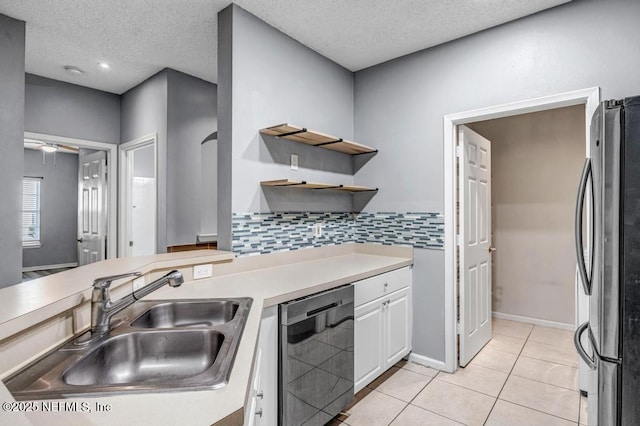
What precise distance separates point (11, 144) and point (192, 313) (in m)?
2.05

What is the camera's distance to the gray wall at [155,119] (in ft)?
10.8

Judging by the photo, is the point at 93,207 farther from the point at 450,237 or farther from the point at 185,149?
the point at 450,237

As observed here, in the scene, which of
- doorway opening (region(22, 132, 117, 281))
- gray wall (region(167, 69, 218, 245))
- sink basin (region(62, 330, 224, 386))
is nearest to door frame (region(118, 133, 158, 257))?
gray wall (region(167, 69, 218, 245))

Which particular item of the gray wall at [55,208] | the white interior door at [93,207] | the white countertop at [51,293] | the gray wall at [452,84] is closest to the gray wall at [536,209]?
the gray wall at [452,84]

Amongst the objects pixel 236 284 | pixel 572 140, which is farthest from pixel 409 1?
pixel 572 140

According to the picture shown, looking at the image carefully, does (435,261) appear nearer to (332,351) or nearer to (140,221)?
(332,351)

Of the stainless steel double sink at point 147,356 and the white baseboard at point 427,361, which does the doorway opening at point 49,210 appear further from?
the white baseboard at point 427,361

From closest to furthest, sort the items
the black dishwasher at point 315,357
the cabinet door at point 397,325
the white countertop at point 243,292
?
the white countertop at point 243,292 < the black dishwasher at point 315,357 < the cabinet door at point 397,325

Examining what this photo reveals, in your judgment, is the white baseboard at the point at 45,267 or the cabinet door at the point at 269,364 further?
the white baseboard at the point at 45,267

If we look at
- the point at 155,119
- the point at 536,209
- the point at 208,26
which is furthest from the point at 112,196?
the point at 536,209

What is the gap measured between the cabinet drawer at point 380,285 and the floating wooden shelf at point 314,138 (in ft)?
3.66

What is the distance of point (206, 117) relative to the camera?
11.8 feet

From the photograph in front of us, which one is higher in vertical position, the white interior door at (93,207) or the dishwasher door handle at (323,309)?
the white interior door at (93,207)

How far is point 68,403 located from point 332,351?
141 cm
